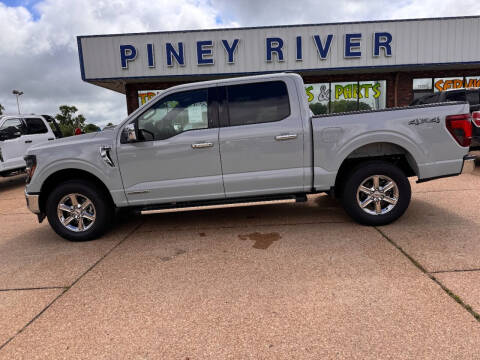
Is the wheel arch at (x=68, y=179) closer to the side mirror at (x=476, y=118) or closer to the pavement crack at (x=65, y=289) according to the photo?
the pavement crack at (x=65, y=289)

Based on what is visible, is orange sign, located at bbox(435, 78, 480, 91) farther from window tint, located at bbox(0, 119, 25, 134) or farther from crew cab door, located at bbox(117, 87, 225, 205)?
window tint, located at bbox(0, 119, 25, 134)

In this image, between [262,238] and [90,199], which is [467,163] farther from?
[90,199]

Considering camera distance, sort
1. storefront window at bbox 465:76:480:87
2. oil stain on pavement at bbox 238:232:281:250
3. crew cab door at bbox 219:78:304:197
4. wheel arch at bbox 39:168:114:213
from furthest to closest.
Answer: storefront window at bbox 465:76:480:87
wheel arch at bbox 39:168:114:213
crew cab door at bbox 219:78:304:197
oil stain on pavement at bbox 238:232:281:250

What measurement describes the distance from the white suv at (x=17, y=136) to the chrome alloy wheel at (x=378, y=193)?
9203mm

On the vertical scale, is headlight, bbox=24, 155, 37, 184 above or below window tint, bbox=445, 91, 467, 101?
below

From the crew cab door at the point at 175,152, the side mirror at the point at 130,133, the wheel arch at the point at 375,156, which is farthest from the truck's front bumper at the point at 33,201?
the wheel arch at the point at 375,156

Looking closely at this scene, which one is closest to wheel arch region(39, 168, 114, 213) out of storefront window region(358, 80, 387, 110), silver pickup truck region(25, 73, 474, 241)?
silver pickup truck region(25, 73, 474, 241)

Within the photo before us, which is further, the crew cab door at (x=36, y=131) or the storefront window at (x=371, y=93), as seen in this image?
the storefront window at (x=371, y=93)

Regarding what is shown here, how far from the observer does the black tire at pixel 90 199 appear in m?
4.36

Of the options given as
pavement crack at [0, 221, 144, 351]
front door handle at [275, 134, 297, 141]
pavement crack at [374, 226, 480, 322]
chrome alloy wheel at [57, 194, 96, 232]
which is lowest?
pavement crack at [0, 221, 144, 351]

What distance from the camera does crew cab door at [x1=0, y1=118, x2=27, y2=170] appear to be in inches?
353

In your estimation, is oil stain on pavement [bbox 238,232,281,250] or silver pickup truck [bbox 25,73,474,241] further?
silver pickup truck [bbox 25,73,474,241]

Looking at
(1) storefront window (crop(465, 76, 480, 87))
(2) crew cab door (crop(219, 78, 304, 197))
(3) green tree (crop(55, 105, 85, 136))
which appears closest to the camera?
(2) crew cab door (crop(219, 78, 304, 197))

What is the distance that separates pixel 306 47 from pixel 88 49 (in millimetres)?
8475
